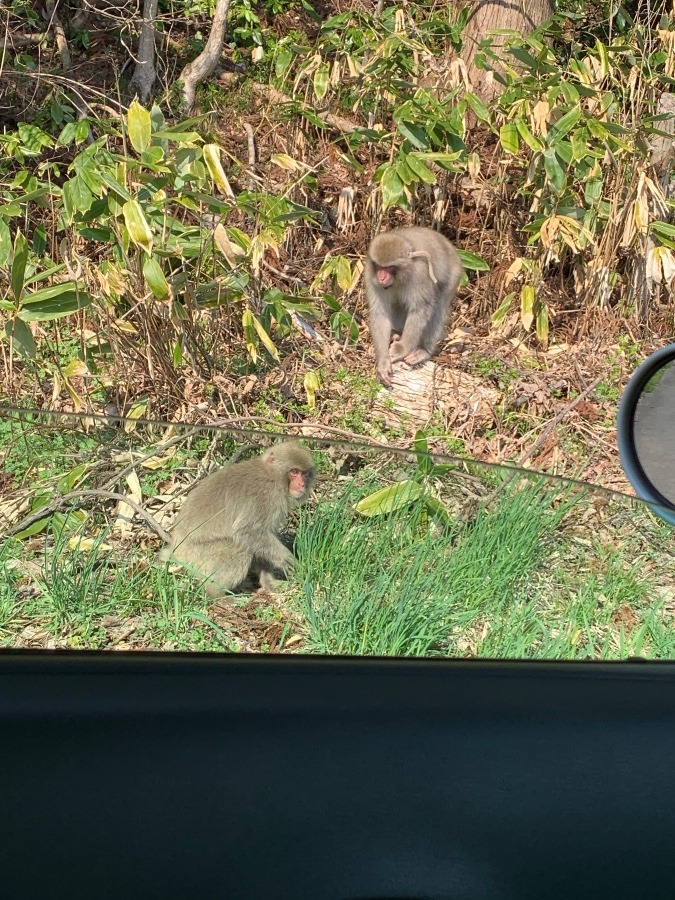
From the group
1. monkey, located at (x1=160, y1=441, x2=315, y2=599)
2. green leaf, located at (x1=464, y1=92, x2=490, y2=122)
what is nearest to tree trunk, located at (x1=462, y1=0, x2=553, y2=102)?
green leaf, located at (x1=464, y1=92, x2=490, y2=122)

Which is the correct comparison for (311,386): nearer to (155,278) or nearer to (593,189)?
(155,278)

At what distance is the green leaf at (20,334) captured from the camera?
3.88 m

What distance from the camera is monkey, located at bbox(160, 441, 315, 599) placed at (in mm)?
1871

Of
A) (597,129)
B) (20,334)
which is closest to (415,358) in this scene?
(597,129)

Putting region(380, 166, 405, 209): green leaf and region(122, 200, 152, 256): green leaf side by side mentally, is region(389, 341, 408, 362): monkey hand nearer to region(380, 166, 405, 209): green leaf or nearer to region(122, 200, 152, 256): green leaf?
region(380, 166, 405, 209): green leaf

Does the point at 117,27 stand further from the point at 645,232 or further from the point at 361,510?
the point at 361,510

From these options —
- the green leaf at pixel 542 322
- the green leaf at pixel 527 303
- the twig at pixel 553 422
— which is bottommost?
the twig at pixel 553 422

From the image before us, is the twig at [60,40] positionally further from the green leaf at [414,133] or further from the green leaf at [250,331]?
the green leaf at [250,331]

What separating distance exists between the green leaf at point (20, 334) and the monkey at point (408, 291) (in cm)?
254

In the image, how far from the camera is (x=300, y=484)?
6.42 ft

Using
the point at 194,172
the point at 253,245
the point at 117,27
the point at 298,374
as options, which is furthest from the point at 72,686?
the point at 117,27

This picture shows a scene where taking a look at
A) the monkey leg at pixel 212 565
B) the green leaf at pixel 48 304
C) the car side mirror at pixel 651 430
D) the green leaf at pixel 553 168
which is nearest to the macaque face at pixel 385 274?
the green leaf at pixel 553 168

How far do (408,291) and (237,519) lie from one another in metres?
4.25

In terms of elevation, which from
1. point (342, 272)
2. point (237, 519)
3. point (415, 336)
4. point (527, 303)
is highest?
point (237, 519)
